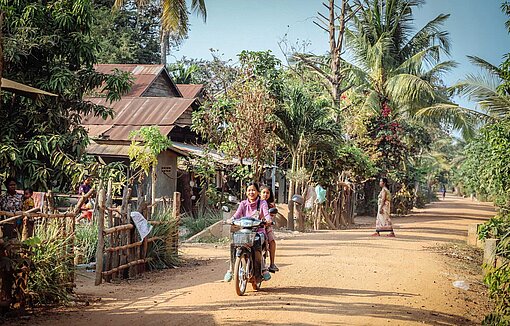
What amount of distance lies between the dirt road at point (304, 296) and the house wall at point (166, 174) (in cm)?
799

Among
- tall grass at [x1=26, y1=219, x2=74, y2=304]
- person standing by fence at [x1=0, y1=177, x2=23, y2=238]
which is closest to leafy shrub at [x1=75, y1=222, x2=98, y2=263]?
person standing by fence at [x1=0, y1=177, x2=23, y2=238]

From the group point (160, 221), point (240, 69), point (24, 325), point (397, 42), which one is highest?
point (397, 42)

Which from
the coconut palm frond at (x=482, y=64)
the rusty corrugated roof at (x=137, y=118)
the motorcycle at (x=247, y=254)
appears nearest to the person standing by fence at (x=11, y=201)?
the motorcycle at (x=247, y=254)

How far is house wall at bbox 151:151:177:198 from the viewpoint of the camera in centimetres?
2159

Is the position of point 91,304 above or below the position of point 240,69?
below

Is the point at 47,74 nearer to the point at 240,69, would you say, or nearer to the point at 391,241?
the point at 240,69

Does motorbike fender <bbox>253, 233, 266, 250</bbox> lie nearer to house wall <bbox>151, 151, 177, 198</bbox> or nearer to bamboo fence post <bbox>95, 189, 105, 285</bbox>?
bamboo fence post <bbox>95, 189, 105, 285</bbox>

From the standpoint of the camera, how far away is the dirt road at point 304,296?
7.49 meters

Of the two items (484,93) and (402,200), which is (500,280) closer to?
(484,93)

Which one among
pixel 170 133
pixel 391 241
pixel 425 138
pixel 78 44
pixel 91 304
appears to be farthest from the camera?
pixel 425 138

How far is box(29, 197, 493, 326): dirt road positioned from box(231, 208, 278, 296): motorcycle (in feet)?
0.69

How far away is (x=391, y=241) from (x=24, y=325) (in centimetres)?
1182

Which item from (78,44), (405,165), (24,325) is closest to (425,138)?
(405,165)

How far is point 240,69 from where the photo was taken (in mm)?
22266
